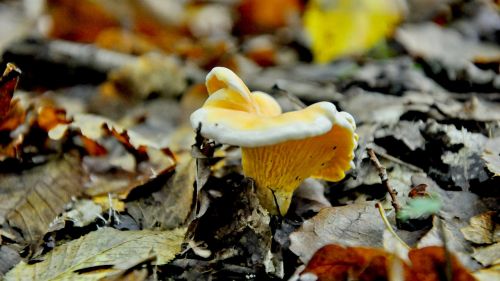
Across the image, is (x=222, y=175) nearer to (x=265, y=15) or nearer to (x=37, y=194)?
(x=37, y=194)

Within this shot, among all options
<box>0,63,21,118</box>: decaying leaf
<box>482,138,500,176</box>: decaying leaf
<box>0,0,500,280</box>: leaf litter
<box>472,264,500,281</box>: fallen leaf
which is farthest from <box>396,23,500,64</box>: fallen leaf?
<box>0,63,21,118</box>: decaying leaf

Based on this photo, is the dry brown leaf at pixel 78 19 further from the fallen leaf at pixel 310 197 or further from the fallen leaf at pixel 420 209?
the fallen leaf at pixel 420 209

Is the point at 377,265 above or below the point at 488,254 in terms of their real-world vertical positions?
above

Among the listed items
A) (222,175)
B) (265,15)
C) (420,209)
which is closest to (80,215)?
(222,175)

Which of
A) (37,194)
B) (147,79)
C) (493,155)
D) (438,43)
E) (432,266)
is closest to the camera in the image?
(432,266)

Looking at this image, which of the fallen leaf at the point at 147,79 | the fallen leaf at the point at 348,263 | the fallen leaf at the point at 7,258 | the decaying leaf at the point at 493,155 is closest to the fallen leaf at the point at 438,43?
the decaying leaf at the point at 493,155

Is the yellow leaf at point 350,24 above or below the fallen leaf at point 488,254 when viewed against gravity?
above

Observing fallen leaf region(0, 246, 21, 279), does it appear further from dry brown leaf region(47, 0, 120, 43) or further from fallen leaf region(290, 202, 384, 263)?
dry brown leaf region(47, 0, 120, 43)
